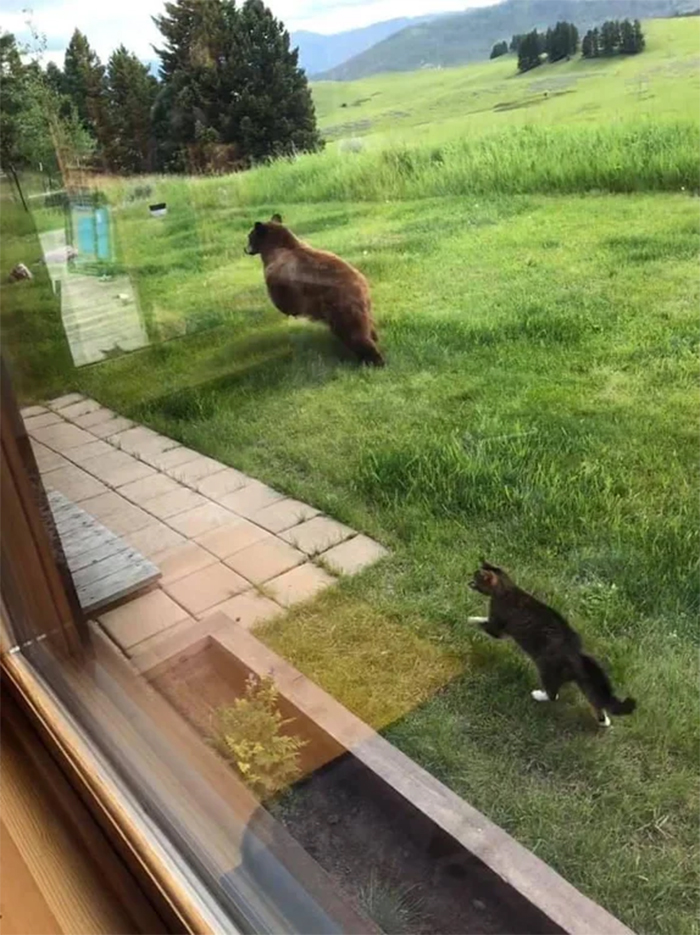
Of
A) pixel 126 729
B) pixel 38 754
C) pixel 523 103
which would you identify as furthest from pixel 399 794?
pixel 523 103

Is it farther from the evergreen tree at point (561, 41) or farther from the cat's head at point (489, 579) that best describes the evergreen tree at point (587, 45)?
the cat's head at point (489, 579)

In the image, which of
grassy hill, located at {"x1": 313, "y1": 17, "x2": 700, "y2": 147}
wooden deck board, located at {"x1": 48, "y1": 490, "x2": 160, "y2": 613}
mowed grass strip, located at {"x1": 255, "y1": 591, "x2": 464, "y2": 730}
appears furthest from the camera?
wooden deck board, located at {"x1": 48, "y1": 490, "x2": 160, "y2": 613}

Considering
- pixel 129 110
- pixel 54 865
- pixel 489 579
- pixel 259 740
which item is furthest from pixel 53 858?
pixel 129 110

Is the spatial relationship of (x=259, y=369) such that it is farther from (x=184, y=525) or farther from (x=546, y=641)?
(x=546, y=641)

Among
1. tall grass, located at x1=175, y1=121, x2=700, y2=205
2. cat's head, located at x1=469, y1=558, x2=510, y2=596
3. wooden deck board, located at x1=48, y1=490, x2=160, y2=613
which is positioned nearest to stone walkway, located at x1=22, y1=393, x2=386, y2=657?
wooden deck board, located at x1=48, y1=490, x2=160, y2=613

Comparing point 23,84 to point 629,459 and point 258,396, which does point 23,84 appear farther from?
point 629,459

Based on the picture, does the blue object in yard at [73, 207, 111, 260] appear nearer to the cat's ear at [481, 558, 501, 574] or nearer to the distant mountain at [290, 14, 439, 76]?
the distant mountain at [290, 14, 439, 76]
